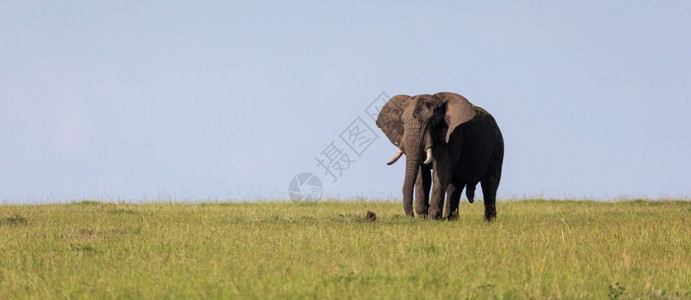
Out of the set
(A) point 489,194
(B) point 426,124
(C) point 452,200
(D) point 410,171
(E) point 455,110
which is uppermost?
(E) point 455,110

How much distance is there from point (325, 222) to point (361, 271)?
25.7 ft

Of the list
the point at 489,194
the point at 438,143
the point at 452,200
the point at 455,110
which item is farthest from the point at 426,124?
the point at 489,194

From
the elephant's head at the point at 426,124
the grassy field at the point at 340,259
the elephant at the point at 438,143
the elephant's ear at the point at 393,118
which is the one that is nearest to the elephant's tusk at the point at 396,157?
the elephant at the point at 438,143

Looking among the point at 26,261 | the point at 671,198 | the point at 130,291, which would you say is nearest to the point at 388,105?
the point at 26,261

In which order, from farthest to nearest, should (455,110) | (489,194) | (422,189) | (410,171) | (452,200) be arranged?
(489,194)
(452,200)
(422,189)
(455,110)
(410,171)

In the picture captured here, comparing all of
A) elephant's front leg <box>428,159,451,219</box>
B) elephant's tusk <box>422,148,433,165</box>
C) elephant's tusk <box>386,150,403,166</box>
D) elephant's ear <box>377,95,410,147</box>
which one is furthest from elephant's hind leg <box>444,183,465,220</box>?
elephant's tusk <box>422,148,433,165</box>

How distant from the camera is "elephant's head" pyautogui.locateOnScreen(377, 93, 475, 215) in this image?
16.7 m

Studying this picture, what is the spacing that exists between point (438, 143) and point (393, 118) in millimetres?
1573

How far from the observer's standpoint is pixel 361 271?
884 centimetres

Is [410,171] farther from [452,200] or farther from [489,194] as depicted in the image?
[489,194]

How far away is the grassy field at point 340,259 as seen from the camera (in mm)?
8219

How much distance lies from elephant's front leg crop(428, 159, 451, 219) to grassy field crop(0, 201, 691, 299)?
0.68 metres

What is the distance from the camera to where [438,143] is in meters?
17.1

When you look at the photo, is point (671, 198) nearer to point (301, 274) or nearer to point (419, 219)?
point (419, 219)
